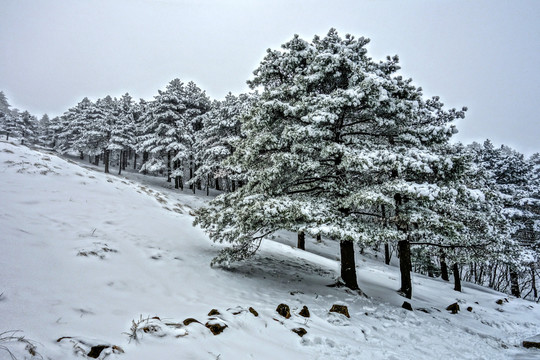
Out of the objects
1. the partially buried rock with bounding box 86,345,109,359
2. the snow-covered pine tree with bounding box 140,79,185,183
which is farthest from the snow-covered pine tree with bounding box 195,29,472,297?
the snow-covered pine tree with bounding box 140,79,185,183

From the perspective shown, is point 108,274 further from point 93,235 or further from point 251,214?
point 251,214

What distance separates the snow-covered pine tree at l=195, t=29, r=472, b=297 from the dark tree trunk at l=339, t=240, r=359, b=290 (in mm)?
35

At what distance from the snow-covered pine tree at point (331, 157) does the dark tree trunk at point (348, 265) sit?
3 cm

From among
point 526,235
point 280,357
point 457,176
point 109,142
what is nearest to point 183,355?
point 280,357

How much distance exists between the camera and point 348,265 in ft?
30.2

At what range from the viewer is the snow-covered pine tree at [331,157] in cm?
730

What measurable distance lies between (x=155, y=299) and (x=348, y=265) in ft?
22.0

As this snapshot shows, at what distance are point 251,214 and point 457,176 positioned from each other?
6.60 meters

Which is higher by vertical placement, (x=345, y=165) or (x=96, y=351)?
(x=345, y=165)

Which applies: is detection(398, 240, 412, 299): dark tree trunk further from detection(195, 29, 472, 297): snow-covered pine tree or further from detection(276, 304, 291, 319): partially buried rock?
detection(276, 304, 291, 319): partially buried rock

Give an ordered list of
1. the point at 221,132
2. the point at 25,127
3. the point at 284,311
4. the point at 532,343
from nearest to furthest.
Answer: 1. the point at 284,311
2. the point at 532,343
3. the point at 221,132
4. the point at 25,127

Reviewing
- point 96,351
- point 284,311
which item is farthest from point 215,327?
point 284,311

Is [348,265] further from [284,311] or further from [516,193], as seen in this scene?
[516,193]

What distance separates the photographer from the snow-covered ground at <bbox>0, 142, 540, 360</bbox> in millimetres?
3496
